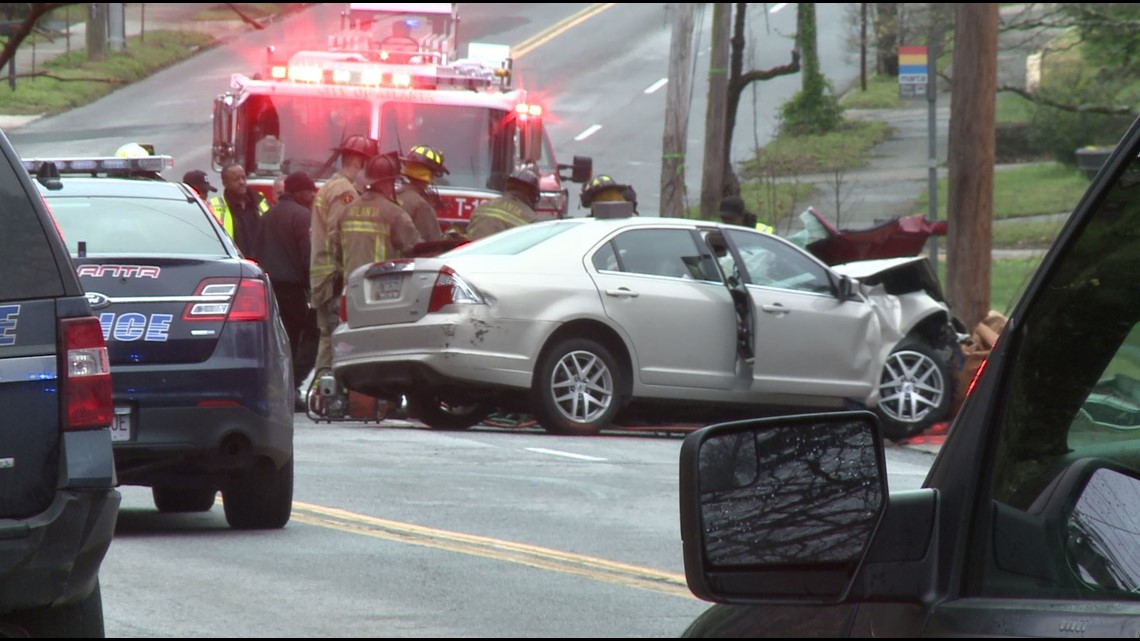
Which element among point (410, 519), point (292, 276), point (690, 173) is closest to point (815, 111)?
point (690, 173)

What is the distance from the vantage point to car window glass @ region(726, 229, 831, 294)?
13305 mm

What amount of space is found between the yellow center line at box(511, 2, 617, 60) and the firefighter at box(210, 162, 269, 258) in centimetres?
2600

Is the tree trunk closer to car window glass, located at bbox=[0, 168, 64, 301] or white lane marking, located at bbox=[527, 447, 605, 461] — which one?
white lane marking, located at bbox=[527, 447, 605, 461]

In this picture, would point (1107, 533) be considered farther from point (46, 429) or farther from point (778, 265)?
point (778, 265)

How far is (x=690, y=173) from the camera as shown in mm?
36438

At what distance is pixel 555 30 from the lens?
45.8 metres

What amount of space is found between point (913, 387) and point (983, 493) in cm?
1170

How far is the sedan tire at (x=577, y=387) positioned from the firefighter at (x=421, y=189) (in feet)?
6.90

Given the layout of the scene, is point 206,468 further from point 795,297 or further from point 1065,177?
point 1065,177

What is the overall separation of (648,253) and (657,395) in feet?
3.18

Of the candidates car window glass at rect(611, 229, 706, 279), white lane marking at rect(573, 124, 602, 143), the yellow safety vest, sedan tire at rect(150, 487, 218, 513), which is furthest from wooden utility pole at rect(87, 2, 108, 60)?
white lane marking at rect(573, 124, 602, 143)

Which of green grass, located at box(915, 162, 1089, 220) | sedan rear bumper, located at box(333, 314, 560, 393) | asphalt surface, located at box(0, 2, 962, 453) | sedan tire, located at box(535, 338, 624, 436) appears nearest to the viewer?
sedan rear bumper, located at box(333, 314, 560, 393)

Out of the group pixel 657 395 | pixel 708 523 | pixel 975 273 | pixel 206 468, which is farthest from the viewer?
pixel 975 273

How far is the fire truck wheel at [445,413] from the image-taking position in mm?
13375
